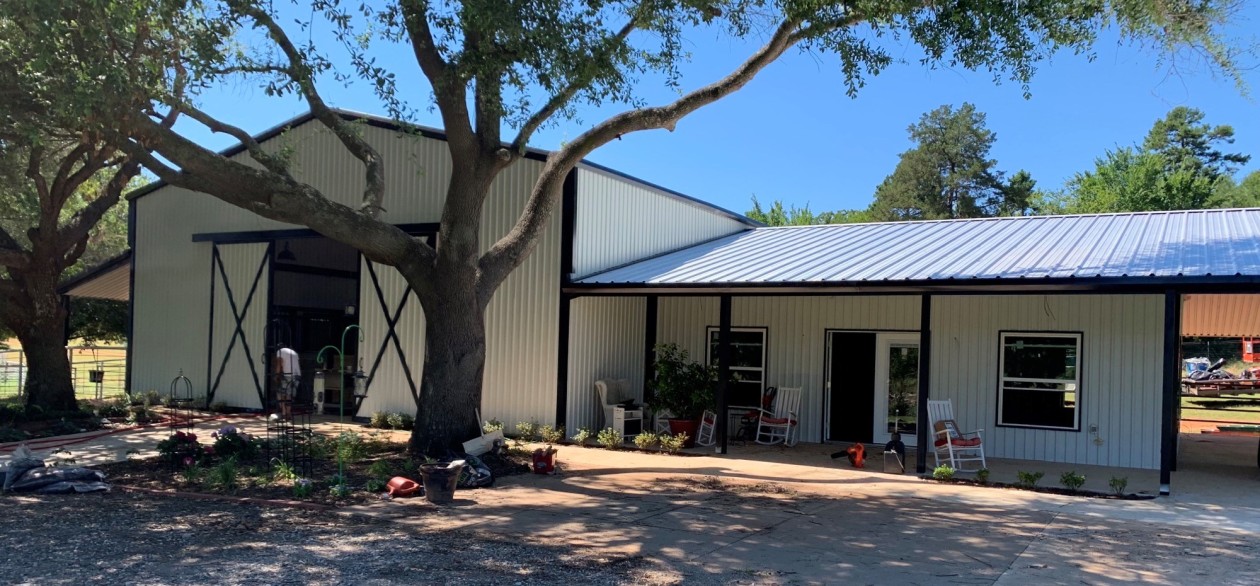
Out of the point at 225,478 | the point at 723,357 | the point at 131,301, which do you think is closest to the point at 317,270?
the point at 131,301

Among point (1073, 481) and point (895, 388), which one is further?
point (895, 388)

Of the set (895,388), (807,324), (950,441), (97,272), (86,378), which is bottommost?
(86,378)

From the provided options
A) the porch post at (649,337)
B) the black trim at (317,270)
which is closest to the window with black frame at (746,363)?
the porch post at (649,337)

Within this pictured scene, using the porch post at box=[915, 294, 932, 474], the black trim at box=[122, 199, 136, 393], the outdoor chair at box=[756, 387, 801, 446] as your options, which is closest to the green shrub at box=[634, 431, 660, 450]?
the outdoor chair at box=[756, 387, 801, 446]

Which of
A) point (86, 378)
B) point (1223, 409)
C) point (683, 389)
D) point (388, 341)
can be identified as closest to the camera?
point (683, 389)

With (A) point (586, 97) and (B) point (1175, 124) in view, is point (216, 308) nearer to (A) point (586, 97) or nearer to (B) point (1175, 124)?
(A) point (586, 97)

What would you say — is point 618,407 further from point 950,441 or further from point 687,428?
point 950,441

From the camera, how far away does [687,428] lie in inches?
528

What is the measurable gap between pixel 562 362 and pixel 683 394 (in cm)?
188

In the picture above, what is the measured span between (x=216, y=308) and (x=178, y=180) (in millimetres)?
7756

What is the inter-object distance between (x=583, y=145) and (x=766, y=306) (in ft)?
16.8

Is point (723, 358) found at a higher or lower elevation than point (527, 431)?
higher

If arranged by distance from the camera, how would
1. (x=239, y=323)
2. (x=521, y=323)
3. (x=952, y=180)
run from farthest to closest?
(x=952, y=180) → (x=239, y=323) → (x=521, y=323)

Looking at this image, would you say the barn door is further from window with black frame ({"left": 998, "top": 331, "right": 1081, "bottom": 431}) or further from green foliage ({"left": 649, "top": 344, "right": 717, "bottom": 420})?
window with black frame ({"left": 998, "top": 331, "right": 1081, "bottom": 431})
